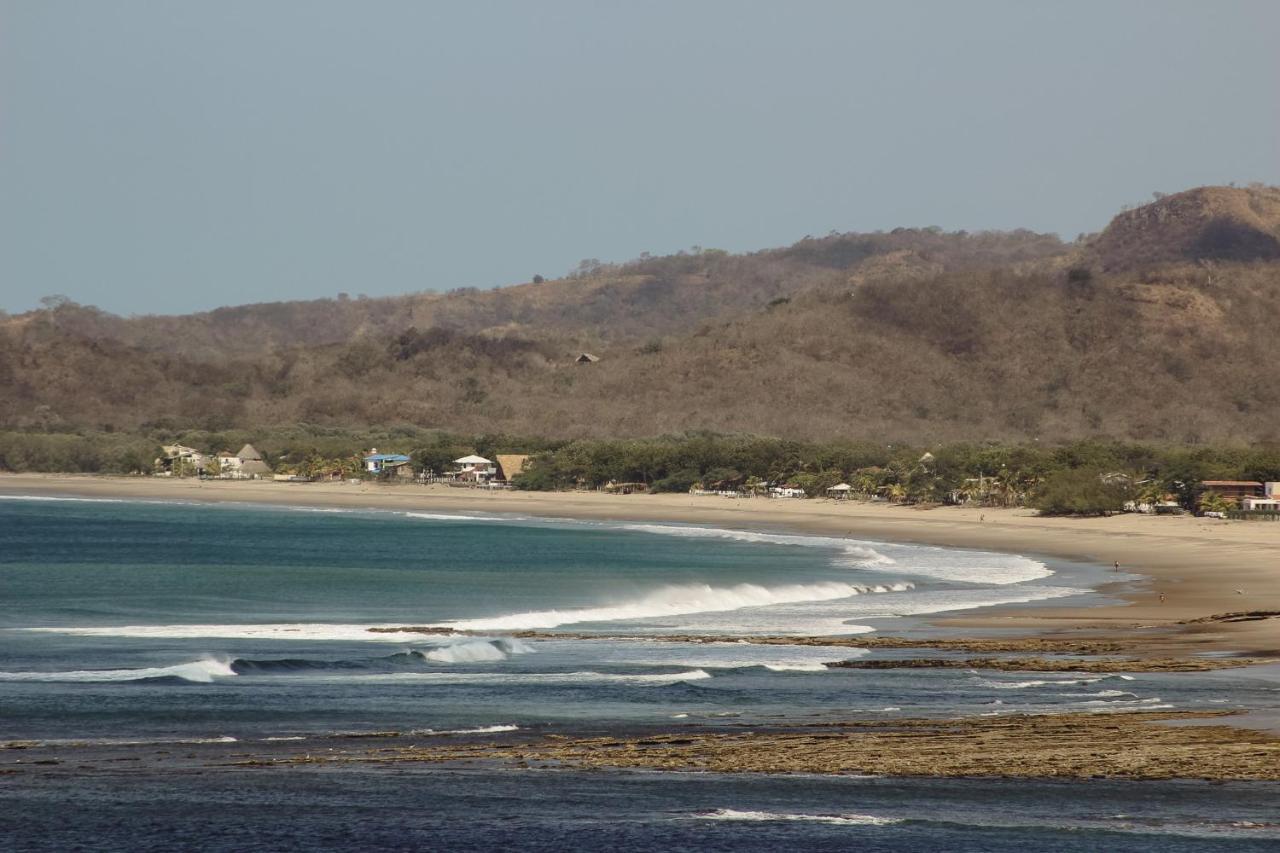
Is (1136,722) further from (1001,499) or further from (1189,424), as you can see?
(1189,424)

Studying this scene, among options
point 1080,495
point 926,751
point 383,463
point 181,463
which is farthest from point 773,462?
point 926,751

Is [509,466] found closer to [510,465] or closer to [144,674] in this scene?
[510,465]

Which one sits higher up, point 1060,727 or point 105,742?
point 1060,727

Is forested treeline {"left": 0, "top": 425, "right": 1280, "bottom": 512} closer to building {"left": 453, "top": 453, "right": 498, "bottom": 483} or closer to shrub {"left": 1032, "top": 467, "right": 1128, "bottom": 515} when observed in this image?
shrub {"left": 1032, "top": 467, "right": 1128, "bottom": 515}

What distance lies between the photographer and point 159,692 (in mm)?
26062

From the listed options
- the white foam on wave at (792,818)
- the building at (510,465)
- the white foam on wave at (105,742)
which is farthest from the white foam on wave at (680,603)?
the building at (510,465)

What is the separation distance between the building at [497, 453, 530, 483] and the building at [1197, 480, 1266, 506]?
6098 centimetres

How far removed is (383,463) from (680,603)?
104996 millimetres

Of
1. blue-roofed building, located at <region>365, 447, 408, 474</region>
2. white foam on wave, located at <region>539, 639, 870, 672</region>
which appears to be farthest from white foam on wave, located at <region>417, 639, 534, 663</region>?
blue-roofed building, located at <region>365, 447, 408, 474</region>

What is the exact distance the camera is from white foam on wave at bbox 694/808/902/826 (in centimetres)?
1723

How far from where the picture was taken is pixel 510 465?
13500 cm

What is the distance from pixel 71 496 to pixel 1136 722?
11762cm

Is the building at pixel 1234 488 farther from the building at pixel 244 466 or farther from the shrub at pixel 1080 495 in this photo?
the building at pixel 244 466

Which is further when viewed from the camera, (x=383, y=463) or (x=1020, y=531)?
(x=383, y=463)
